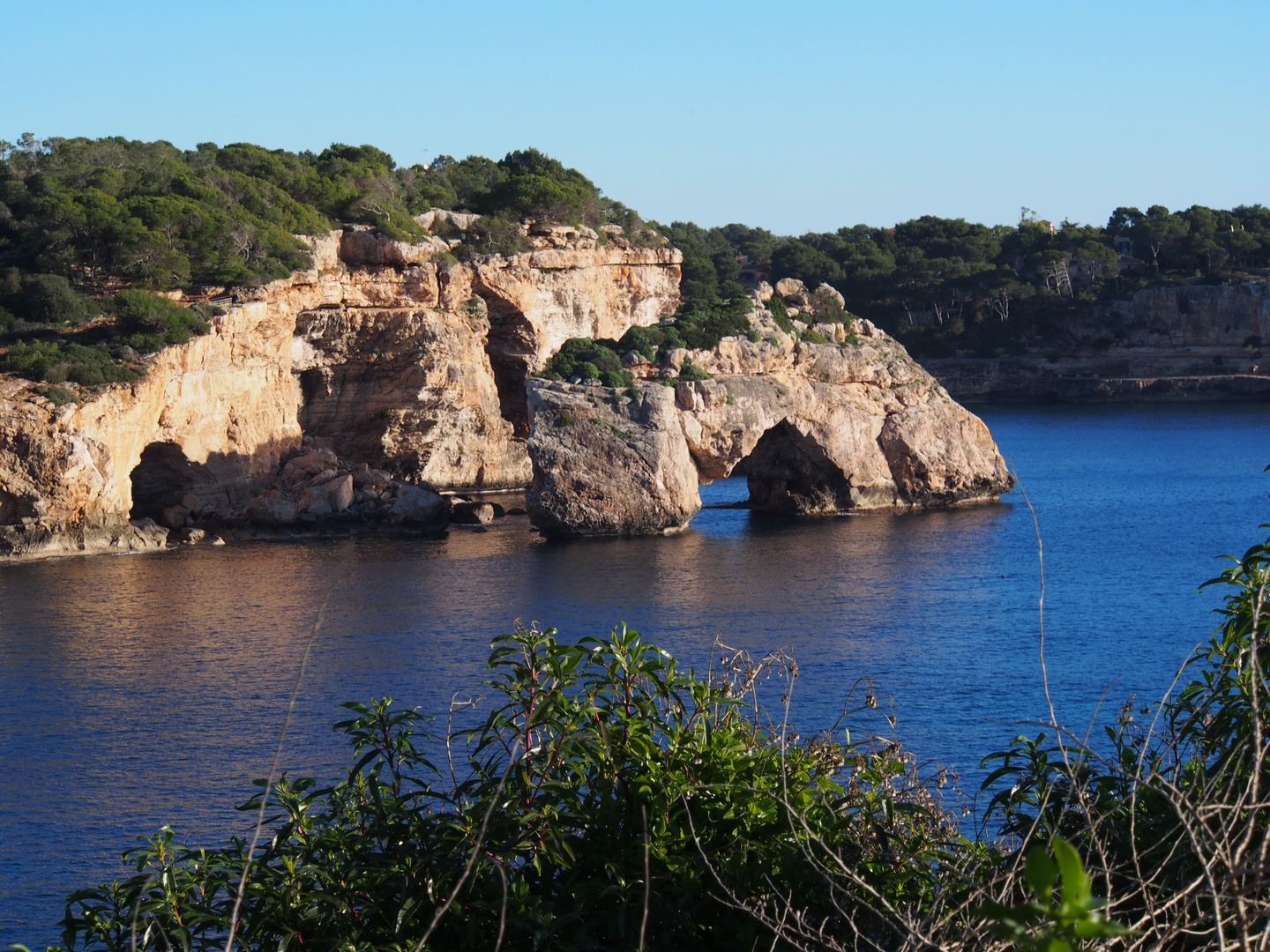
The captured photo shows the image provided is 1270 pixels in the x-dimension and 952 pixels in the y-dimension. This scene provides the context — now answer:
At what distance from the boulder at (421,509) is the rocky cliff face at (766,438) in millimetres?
5054

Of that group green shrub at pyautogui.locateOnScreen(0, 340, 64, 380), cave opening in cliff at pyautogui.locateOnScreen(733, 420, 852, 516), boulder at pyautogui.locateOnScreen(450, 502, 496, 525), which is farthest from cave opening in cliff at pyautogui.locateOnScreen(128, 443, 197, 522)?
cave opening in cliff at pyautogui.locateOnScreen(733, 420, 852, 516)

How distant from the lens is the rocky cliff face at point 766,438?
43000 millimetres

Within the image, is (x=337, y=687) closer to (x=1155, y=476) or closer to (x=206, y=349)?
(x=206, y=349)

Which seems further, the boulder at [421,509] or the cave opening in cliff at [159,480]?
the boulder at [421,509]

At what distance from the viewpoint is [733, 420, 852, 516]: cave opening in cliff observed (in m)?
48.4

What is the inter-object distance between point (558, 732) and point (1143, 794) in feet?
9.50

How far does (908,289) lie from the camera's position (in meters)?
107

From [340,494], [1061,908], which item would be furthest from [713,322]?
[1061,908]

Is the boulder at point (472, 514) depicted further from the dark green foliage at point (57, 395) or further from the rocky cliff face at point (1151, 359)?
the rocky cliff face at point (1151, 359)

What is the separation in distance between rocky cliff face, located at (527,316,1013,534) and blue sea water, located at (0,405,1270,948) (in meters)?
1.59

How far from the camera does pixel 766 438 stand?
5000cm

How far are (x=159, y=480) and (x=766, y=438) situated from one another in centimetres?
2379

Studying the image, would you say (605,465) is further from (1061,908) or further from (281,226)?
(1061,908)

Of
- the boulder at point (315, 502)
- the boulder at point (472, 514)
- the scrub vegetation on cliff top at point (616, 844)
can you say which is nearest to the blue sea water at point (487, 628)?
the boulder at point (472, 514)
